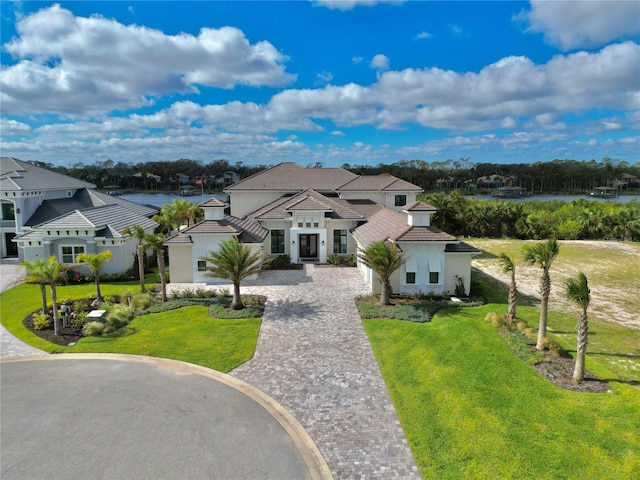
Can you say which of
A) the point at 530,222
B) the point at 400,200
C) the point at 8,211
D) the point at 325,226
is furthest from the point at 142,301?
the point at 530,222

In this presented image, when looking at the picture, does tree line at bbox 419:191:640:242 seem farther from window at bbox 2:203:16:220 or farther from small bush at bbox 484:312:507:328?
window at bbox 2:203:16:220

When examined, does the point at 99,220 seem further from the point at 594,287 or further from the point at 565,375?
the point at 594,287

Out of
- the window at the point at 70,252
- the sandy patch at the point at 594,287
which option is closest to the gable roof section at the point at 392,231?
the sandy patch at the point at 594,287

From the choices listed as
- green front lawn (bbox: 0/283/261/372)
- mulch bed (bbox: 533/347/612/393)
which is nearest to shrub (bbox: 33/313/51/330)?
green front lawn (bbox: 0/283/261/372)

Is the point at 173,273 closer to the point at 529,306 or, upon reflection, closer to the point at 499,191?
the point at 529,306

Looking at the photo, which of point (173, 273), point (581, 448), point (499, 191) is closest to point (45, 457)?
point (581, 448)

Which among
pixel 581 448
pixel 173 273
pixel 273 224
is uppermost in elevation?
pixel 273 224

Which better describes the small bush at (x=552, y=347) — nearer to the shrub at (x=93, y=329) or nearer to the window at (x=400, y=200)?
the shrub at (x=93, y=329)
